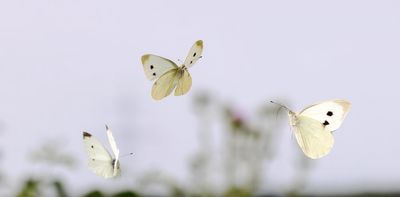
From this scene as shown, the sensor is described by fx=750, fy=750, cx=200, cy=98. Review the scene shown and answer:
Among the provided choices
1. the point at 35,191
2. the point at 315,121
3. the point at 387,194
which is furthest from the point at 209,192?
the point at 387,194

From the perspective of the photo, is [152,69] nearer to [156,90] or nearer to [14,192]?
[156,90]

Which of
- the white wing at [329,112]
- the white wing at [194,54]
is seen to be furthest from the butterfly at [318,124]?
the white wing at [194,54]

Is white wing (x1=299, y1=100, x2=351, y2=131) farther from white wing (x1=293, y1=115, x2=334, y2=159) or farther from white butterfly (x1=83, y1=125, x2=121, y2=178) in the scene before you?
white butterfly (x1=83, y1=125, x2=121, y2=178)

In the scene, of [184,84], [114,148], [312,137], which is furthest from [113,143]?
[312,137]

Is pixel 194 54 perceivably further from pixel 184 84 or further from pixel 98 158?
pixel 98 158

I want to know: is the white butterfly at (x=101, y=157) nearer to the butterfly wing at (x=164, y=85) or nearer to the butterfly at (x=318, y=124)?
the butterfly wing at (x=164, y=85)

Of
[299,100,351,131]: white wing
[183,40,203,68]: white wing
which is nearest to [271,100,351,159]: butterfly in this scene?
[299,100,351,131]: white wing
